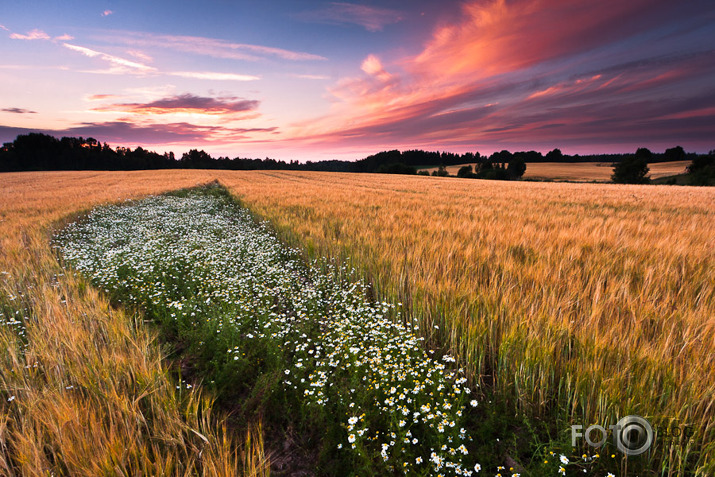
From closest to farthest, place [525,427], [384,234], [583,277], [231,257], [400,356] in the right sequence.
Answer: [525,427], [400,356], [583,277], [384,234], [231,257]

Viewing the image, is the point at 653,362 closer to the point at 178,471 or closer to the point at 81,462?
the point at 178,471

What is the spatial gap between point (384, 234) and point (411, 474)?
5.01 metres

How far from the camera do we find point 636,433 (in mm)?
2080

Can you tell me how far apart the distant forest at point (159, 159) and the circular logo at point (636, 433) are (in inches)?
3735

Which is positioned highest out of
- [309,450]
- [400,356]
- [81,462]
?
[81,462]

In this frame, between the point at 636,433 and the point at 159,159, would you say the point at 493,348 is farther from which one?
the point at 159,159

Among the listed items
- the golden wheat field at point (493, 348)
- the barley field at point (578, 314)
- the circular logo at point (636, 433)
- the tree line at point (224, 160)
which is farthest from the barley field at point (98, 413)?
the tree line at point (224, 160)

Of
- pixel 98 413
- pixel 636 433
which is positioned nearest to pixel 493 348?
pixel 636 433

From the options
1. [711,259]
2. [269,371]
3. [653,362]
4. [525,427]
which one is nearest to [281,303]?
[269,371]

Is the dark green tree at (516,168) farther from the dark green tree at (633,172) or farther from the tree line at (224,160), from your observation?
the dark green tree at (633,172)

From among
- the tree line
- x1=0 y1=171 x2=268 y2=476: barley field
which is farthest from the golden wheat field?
the tree line

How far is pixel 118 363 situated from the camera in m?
2.60

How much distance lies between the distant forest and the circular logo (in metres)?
94.9

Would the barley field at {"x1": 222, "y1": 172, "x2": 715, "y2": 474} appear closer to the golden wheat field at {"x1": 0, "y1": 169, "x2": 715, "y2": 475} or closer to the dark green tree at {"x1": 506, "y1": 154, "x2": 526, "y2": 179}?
the golden wheat field at {"x1": 0, "y1": 169, "x2": 715, "y2": 475}
